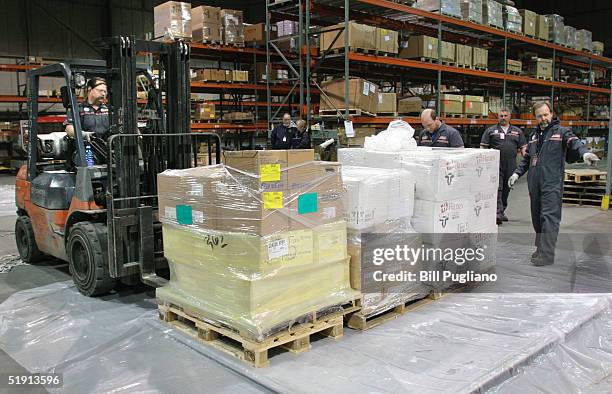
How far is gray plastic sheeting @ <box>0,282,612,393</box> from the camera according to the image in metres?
3.21

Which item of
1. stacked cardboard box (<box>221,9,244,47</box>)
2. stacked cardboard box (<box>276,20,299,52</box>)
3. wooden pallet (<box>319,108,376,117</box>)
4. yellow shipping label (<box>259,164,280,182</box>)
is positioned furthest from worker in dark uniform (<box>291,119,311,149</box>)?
yellow shipping label (<box>259,164,280,182</box>)

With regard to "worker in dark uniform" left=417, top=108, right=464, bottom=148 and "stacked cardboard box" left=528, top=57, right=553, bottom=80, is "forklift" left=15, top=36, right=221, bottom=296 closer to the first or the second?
"worker in dark uniform" left=417, top=108, right=464, bottom=148

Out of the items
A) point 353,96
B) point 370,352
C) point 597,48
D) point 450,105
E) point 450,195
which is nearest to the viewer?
point 370,352

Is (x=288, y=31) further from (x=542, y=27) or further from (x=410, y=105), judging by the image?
(x=542, y=27)

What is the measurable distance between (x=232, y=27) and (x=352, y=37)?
4022mm

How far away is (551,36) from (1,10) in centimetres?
1919

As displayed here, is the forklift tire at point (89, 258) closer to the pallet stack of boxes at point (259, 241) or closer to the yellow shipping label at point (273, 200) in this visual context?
the pallet stack of boxes at point (259, 241)

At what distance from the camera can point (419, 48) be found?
11117mm

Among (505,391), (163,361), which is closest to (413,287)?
(505,391)

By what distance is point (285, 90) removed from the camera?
519 inches

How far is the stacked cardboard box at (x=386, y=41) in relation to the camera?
992 cm

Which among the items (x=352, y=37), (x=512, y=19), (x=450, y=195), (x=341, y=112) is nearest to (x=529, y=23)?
(x=512, y=19)

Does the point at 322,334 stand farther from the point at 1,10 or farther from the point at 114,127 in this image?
the point at 1,10

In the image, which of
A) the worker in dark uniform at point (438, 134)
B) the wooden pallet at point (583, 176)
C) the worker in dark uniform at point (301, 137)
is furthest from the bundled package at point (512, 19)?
the worker in dark uniform at point (438, 134)
